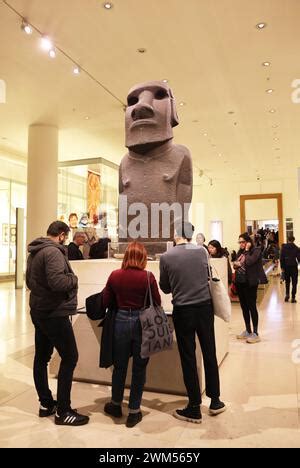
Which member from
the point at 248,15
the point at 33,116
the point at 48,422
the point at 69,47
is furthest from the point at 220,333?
the point at 33,116

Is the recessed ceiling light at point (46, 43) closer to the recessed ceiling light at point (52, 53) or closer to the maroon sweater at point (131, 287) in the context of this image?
the recessed ceiling light at point (52, 53)

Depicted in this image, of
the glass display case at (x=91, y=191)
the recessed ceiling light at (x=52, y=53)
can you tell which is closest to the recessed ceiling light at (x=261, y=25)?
the recessed ceiling light at (x=52, y=53)

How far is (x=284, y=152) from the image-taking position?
14758mm

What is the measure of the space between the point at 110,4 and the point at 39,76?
280 cm

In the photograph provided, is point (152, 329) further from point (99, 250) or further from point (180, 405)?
point (99, 250)

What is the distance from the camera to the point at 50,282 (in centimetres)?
290

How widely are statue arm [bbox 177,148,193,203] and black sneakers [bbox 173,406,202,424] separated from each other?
228cm

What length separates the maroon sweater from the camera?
296cm

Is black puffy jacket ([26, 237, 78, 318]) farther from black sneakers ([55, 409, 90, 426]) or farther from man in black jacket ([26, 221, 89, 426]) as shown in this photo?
black sneakers ([55, 409, 90, 426])

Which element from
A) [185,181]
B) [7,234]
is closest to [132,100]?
[185,181]

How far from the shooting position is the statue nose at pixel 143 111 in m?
4.38

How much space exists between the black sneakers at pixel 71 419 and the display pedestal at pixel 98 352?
76cm

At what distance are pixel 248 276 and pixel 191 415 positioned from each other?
268 centimetres

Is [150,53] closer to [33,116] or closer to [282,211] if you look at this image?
[33,116]
